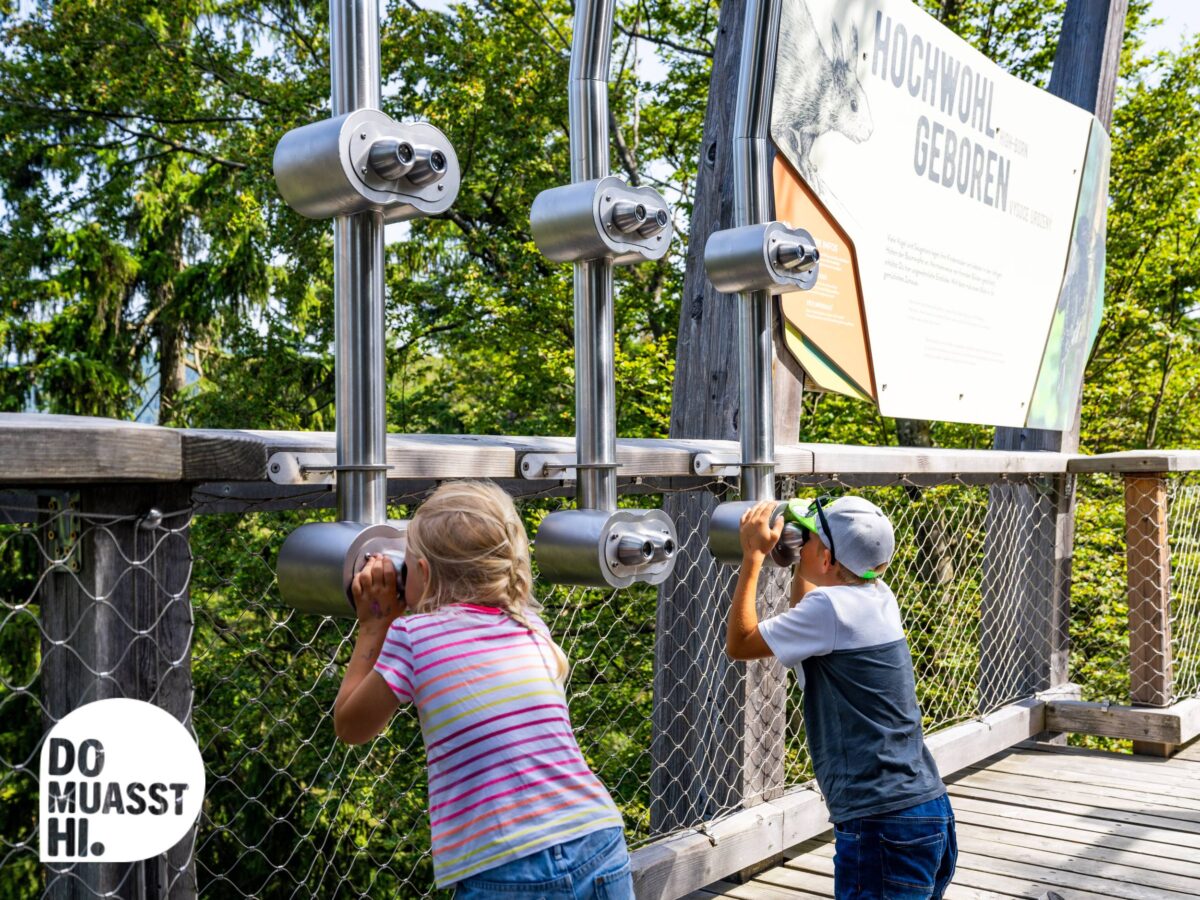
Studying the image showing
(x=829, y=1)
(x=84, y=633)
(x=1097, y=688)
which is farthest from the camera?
(x=1097, y=688)

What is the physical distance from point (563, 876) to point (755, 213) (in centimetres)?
112

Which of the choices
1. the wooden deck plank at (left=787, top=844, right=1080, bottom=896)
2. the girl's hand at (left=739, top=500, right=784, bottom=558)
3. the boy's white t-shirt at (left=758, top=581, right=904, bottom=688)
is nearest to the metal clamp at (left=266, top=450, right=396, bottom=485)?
the girl's hand at (left=739, top=500, right=784, bottom=558)

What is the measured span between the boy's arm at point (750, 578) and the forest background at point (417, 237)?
6.13 m

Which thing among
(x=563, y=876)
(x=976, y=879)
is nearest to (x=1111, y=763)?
(x=976, y=879)

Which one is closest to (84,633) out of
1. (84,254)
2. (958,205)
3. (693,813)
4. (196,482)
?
(196,482)

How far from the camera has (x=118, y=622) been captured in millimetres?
1386

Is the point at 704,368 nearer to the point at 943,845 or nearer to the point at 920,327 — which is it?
the point at 920,327

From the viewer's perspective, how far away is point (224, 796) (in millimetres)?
7383

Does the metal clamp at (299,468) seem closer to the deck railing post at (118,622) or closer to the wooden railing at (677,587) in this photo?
the wooden railing at (677,587)

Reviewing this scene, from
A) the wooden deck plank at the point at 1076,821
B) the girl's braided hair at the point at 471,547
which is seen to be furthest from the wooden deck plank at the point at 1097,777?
the girl's braided hair at the point at 471,547

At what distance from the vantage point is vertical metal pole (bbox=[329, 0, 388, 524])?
130 centimetres

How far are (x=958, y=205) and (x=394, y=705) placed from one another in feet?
8.86

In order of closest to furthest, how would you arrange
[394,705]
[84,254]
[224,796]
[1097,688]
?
[394,705] < [224,796] < [1097,688] < [84,254]

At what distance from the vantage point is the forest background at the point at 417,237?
29.1ft
